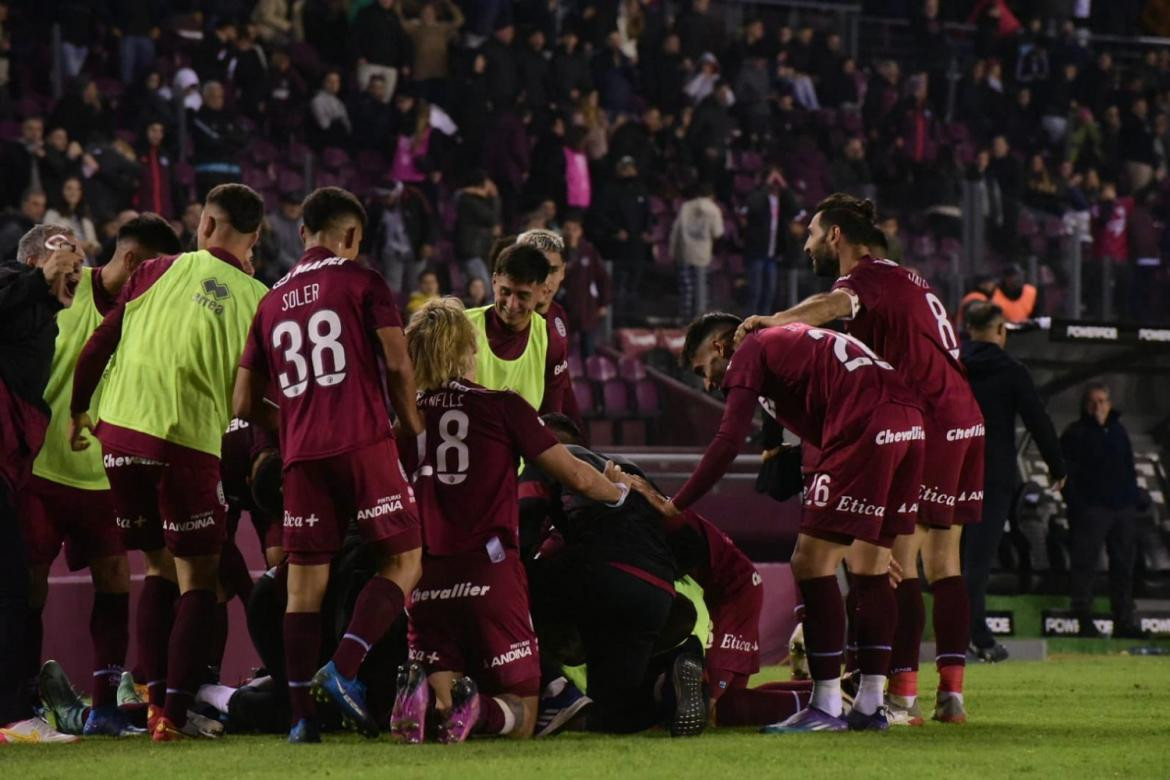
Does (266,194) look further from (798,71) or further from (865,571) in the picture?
(865,571)

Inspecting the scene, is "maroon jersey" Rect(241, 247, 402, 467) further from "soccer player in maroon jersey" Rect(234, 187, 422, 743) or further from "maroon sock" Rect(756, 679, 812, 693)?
"maroon sock" Rect(756, 679, 812, 693)

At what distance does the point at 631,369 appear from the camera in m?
17.0

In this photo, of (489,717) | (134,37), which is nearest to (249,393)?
(489,717)

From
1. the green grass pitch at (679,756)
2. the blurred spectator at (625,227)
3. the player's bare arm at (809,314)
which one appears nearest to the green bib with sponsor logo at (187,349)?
the green grass pitch at (679,756)

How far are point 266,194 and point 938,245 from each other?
8.02 meters

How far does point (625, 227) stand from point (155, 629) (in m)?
12.3

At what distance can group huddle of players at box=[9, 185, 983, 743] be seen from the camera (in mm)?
6219

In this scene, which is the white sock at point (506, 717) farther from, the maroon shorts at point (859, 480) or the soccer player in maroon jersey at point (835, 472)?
the maroon shorts at point (859, 480)

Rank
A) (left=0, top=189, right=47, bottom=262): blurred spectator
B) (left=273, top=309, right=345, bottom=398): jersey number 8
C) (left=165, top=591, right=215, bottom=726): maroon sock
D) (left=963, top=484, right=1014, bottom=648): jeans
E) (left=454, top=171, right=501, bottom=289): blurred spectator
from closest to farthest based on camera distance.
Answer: (left=273, top=309, right=345, bottom=398): jersey number 8
(left=165, top=591, right=215, bottom=726): maroon sock
(left=963, top=484, right=1014, bottom=648): jeans
(left=0, top=189, right=47, bottom=262): blurred spectator
(left=454, top=171, right=501, bottom=289): blurred spectator

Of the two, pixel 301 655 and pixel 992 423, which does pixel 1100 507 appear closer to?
pixel 992 423

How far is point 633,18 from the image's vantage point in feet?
73.1

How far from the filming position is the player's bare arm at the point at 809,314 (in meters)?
6.83

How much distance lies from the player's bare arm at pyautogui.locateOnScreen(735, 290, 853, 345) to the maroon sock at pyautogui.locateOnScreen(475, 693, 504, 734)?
1.71 meters

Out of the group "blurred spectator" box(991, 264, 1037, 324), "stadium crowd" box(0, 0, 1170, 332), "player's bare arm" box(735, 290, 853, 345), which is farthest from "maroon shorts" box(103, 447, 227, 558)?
"blurred spectator" box(991, 264, 1037, 324)
